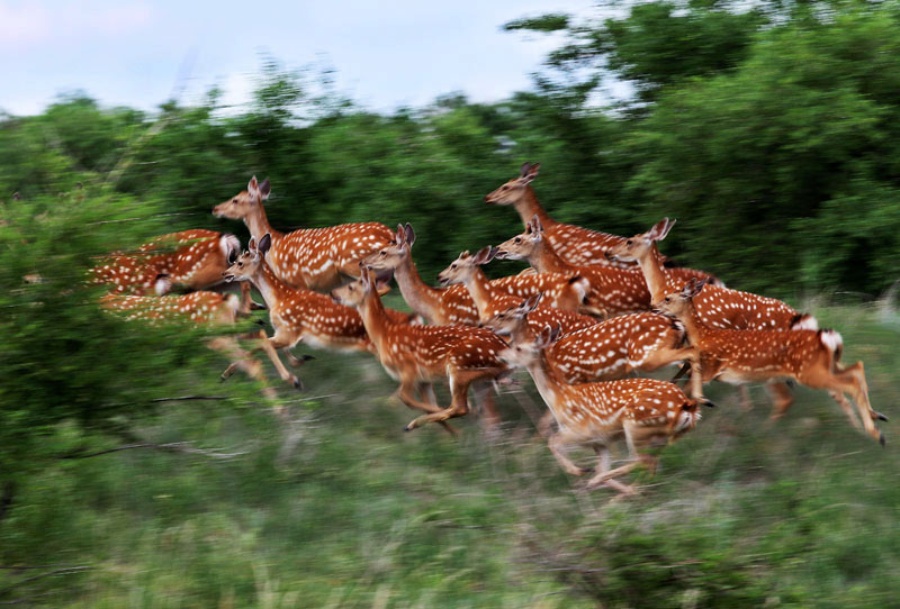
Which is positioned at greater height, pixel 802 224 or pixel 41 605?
pixel 41 605

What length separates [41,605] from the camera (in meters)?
6.36

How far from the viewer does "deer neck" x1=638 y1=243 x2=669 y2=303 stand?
9445 mm

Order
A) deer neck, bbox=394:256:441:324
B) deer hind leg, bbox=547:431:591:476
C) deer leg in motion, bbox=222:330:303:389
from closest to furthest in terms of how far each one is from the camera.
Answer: deer hind leg, bbox=547:431:591:476
deer leg in motion, bbox=222:330:303:389
deer neck, bbox=394:256:441:324

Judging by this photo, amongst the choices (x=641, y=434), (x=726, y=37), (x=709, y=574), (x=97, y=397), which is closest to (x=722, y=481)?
(x=641, y=434)

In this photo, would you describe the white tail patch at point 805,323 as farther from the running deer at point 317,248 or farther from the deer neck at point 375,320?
the running deer at point 317,248

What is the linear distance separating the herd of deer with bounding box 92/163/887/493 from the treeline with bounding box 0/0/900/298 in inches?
52.2

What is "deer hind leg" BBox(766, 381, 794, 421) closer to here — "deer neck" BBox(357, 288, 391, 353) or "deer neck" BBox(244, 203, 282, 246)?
"deer neck" BBox(357, 288, 391, 353)

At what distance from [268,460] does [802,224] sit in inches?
215

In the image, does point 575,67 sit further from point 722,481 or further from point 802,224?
point 722,481

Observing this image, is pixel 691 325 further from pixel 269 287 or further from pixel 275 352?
pixel 269 287

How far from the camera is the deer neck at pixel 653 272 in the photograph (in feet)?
31.0

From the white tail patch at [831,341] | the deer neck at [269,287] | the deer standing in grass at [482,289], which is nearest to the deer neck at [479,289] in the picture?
the deer standing in grass at [482,289]

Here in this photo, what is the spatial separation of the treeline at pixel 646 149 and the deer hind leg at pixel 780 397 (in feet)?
8.79

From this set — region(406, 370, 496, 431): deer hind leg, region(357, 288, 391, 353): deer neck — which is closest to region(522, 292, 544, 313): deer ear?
region(406, 370, 496, 431): deer hind leg
